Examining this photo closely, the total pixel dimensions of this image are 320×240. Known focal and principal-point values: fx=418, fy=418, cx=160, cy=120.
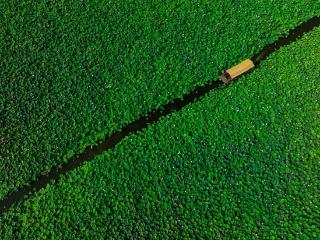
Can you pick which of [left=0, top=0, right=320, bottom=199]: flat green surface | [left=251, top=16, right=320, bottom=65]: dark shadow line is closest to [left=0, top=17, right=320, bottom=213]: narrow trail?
[left=251, top=16, right=320, bottom=65]: dark shadow line

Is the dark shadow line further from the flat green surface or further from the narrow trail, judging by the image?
the flat green surface

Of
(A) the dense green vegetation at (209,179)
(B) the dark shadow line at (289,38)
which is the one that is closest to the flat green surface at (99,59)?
(B) the dark shadow line at (289,38)

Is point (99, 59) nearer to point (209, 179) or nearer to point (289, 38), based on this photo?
point (209, 179)

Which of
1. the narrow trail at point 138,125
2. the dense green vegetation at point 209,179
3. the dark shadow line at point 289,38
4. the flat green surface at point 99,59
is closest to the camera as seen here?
the dense green vegetation at point 209,179

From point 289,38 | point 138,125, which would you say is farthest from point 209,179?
point 289,38

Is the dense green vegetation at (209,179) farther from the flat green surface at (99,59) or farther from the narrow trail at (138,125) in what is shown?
the flat green surface at (99,59)

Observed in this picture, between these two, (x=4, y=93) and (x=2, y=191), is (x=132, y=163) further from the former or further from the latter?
(x=4, y=93)
